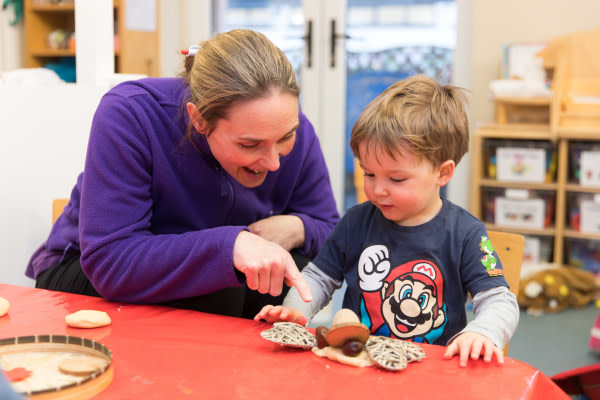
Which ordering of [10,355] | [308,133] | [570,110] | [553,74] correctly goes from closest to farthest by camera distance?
[10,355], [308,133], [570,110], [553,74]

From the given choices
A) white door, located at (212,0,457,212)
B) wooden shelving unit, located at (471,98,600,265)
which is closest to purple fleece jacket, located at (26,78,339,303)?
wooden shelving unit, located at (471,98,600,265)

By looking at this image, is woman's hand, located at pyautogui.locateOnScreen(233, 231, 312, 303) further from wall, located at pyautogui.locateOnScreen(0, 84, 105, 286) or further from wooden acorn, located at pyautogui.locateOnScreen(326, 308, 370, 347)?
wall, located at pyautogui.locateOnScreen(0, 84, 105, 286)

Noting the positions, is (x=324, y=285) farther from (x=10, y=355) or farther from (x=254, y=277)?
(x=10, y=355)

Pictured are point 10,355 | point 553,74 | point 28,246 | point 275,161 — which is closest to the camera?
point 10,355

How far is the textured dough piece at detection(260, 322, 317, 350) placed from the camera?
869mm

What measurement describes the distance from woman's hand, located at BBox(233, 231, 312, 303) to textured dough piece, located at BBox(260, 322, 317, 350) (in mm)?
83

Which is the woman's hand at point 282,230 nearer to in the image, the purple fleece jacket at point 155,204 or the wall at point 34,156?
the purple fleece jacket at point 155,204

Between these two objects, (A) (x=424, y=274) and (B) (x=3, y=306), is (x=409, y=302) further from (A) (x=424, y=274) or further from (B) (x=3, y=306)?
(B) (x=3, y=306)

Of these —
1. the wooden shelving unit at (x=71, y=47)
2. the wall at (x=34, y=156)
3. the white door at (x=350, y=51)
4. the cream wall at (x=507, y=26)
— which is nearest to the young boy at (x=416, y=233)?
the wall at (x=34, y=156)

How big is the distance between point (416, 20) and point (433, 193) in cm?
285

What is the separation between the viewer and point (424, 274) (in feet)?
3.83

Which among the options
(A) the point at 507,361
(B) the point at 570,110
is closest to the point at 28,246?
(A) the point at 507,361

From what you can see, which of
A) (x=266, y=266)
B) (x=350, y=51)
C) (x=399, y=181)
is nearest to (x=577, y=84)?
(x=350, y=51)

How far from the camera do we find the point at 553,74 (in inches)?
129
